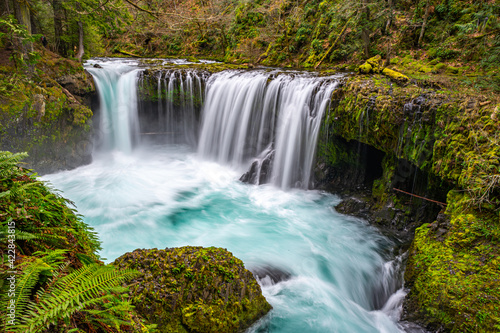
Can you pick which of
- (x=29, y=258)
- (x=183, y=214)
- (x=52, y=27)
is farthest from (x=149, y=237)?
(x=52, y=27)

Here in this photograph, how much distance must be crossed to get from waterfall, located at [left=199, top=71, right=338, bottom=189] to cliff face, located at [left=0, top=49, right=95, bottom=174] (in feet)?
16.3

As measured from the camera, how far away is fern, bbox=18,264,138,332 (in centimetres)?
129

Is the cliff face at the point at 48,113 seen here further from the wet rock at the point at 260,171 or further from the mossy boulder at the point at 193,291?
the mossy boulder at the point at 193,291

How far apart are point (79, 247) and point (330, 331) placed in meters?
3.94

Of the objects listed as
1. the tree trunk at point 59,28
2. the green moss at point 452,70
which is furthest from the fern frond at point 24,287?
the tree trunk at point 59,28

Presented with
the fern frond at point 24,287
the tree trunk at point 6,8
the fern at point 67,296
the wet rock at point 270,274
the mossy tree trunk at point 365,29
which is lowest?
the wet rock at point 270,274

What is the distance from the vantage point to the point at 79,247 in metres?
2.37

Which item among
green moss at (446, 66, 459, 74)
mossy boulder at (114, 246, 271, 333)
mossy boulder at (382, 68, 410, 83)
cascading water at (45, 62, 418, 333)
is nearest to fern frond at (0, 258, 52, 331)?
mossy boulder at (114, 246, 271, 333)

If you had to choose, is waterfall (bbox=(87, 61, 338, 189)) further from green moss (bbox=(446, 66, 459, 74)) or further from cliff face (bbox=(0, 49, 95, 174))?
green moss (bbox=(446, 66, 459, 74))

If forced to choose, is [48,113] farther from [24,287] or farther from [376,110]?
[376,110]

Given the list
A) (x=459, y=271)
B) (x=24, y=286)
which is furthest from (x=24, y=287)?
(x=459, y=271)

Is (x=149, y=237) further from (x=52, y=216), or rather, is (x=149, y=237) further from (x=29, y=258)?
(x=29, y=258)

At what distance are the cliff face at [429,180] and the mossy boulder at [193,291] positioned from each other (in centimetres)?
304

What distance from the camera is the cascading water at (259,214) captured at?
5.06 meters
